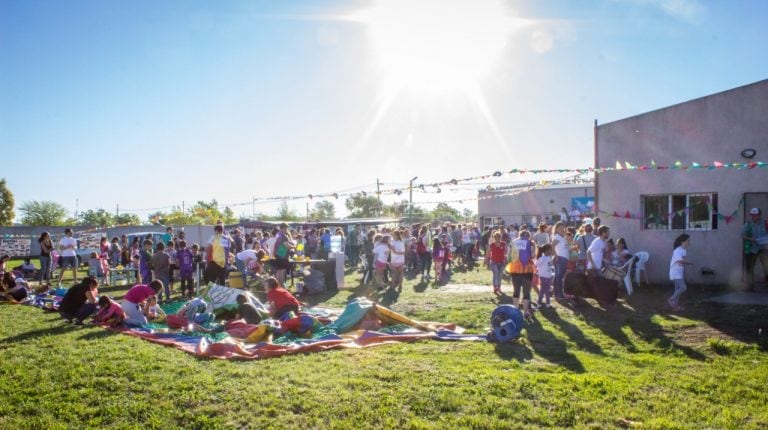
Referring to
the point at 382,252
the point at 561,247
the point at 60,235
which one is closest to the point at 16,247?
the point at 60,235

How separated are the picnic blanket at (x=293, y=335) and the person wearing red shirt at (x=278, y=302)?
0.56m

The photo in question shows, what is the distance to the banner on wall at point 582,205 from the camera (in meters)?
33.6

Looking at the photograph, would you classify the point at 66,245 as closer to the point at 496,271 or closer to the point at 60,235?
the point at 496,271

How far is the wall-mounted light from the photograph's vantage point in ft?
40.5

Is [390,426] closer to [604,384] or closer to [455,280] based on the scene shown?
[604,384]

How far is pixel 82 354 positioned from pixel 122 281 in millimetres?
11848

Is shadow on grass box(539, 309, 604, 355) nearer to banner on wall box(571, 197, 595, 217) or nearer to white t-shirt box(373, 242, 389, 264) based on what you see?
white t-shirt box(373, 242, 389, 264)

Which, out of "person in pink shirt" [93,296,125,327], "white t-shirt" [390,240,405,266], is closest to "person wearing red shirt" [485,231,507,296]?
"white t-shirt" [390,240,405,266]

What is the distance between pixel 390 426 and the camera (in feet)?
15.7

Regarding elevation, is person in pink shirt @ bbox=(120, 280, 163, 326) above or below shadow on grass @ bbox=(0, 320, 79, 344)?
above

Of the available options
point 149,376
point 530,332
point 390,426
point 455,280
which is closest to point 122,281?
point 455,280

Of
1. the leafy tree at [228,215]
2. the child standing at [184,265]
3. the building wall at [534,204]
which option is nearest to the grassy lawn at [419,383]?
Result: the child standing at [184,265]

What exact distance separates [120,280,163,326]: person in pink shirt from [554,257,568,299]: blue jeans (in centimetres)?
851

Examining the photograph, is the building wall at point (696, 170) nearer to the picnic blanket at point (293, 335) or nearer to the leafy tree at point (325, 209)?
the picnic blanket at point (293, 335)
